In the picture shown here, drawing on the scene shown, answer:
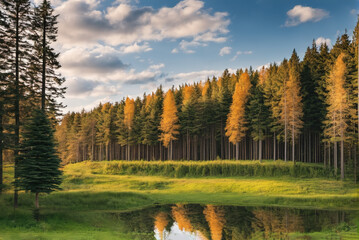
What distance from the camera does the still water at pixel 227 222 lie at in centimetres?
2095

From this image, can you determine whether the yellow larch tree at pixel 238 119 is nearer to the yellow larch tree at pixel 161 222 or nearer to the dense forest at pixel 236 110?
the dense forest at pixel 236 110

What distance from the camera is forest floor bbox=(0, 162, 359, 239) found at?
65.7 feet

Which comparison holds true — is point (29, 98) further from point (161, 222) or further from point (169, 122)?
point (169, 122)

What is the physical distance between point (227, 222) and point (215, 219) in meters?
1.48

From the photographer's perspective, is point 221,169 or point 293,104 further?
point 221,169

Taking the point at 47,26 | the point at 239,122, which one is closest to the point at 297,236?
the point at 47,26

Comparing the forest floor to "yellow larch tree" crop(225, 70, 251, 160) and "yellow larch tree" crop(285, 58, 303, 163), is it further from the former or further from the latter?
"yellow larch tree" crop(225, 70, 251, 160)

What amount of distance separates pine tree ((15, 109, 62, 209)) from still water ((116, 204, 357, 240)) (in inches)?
290

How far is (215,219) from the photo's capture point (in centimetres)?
2580

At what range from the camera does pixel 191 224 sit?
80.7 feet

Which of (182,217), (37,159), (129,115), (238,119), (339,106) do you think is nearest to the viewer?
(37,159)

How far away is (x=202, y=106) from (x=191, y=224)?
4328cm

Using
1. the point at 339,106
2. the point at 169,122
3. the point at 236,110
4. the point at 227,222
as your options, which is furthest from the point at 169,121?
the point at 227,222

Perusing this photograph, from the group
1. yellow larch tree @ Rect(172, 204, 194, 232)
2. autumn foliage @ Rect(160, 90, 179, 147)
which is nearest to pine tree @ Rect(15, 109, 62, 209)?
yellow larch tree @ Rect(172, 204, 194, 232)
